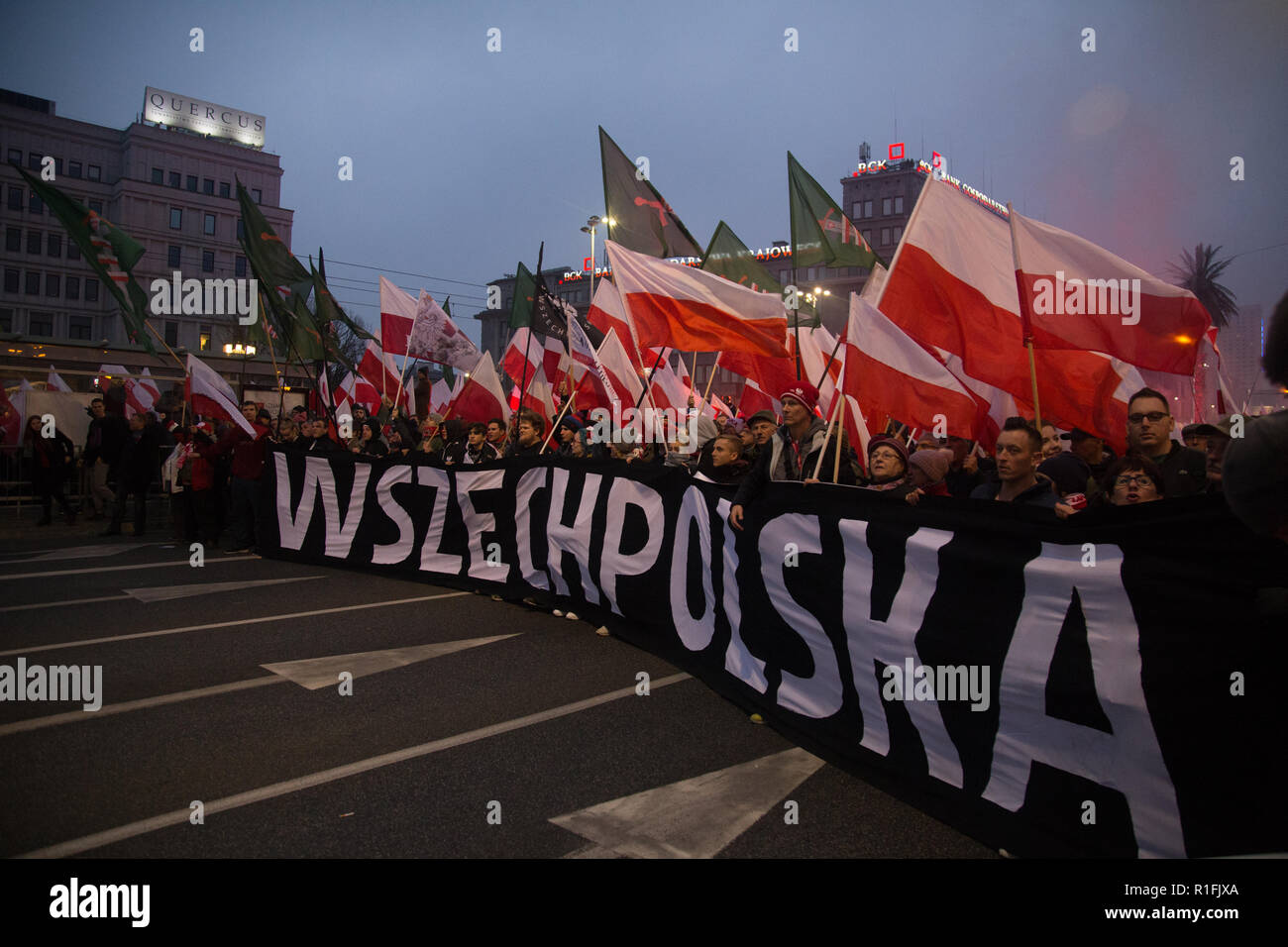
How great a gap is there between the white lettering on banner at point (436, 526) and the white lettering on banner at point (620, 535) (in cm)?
256

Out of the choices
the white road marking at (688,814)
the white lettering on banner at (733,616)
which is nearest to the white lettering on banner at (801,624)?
the white lettering on banner at (733,616)

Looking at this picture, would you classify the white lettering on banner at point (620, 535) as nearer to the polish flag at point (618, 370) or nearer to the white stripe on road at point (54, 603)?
the polish flag at point (618, 370)

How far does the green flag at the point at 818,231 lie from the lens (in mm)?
9375

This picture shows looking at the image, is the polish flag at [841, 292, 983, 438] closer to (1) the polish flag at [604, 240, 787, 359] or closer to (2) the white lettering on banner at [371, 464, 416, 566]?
(1) the polish flag at [604, 240, 787, 359]

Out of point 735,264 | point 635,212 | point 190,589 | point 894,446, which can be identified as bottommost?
point 190,589

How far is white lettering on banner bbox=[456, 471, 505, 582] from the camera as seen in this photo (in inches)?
337

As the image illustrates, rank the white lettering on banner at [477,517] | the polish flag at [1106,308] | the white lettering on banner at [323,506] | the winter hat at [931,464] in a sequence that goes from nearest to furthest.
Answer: the winter hat at [931,464]
the polish flag at [1106,308]
the white lettering on banner at [477,517]
the white lettering on banner at [323,506]

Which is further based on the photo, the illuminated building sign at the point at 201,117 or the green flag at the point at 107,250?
the illuminated building sign at the point at 201,117

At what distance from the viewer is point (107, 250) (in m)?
11.3

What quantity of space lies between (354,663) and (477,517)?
9.52 ft

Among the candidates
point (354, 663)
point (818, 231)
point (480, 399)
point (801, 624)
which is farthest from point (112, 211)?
point (801, 624)

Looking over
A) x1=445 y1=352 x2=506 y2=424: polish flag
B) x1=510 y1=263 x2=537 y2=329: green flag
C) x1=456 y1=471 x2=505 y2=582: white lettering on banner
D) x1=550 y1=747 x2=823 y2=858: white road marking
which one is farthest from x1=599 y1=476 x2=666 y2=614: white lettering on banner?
x1=510 y1=263 x2=537 y2=329: green flag

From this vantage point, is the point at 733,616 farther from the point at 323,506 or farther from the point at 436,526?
the point at 323,506
